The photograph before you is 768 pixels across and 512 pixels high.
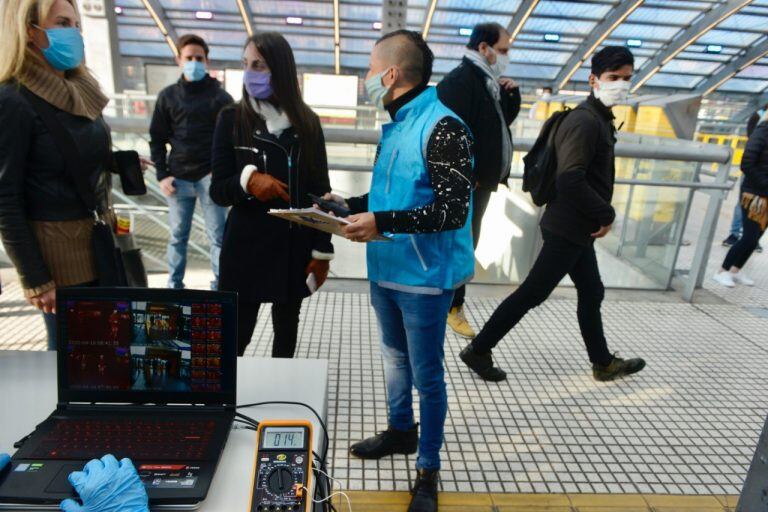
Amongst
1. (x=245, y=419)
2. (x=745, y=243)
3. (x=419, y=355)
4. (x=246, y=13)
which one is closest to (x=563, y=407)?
(x=419, y=355)

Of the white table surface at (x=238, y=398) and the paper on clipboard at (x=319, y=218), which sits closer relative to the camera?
the white table surface at (x=238, y=398)

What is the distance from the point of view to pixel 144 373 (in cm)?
114

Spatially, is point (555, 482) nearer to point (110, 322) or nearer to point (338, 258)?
point (110, 322)

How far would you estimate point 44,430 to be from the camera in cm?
106

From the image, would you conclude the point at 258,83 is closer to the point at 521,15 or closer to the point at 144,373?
the point at 144,373

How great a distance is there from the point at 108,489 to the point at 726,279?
5565 mm

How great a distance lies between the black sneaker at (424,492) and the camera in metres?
1.88

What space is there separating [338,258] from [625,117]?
167 inches

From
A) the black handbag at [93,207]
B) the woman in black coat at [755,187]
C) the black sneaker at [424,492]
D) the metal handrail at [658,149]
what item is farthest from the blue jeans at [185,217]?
the woman in black coat at [755,187]

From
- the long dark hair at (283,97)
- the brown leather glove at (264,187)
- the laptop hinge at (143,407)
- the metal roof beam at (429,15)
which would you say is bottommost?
the laptop hinge at (143,407)

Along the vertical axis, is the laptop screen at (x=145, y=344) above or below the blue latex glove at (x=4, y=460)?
above

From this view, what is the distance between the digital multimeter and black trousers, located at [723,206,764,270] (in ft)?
16.0

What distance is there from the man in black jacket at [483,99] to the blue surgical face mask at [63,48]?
5.68ft

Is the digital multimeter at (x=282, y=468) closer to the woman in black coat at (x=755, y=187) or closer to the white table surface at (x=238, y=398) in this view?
the white table surface at (x=238, y=398)
